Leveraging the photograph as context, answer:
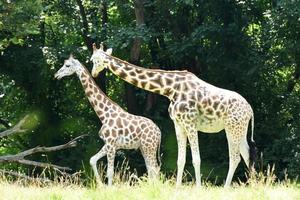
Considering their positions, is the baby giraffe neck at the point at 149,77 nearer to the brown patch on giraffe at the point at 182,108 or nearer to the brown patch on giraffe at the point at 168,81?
the brown patch on giraffe at the point at 168,81

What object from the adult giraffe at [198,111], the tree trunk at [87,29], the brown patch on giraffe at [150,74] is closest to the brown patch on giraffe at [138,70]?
the brown patch on giraffe at [150,74]

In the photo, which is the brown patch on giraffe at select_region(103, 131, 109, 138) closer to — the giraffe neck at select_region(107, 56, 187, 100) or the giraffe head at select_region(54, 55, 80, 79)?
the giraffe neck at select_region(107, 56, 187, 100)

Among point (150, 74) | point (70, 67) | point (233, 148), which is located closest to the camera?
point (233, 148)

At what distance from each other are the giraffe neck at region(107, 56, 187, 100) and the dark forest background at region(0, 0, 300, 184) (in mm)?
2942

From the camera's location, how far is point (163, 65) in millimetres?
16516

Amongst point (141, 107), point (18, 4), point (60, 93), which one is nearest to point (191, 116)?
point (18, 4)

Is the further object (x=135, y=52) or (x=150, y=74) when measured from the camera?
(x=135, y=52)

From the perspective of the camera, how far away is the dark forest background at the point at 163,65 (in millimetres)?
14219

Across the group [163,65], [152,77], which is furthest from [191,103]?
[163,65]

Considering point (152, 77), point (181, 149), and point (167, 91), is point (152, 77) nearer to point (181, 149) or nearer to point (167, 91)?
point (167, 91)

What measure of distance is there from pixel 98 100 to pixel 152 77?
1355 mm

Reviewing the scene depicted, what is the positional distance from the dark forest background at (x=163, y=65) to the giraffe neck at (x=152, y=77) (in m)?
2.94

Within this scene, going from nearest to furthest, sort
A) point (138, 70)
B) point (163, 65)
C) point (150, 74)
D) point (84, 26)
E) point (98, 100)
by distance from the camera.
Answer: point (150, 74)
point (138, 70)
point (98, 100)
point (84, 26)
point (163, 65)

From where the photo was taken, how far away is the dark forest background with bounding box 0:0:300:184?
1422 centimetres
